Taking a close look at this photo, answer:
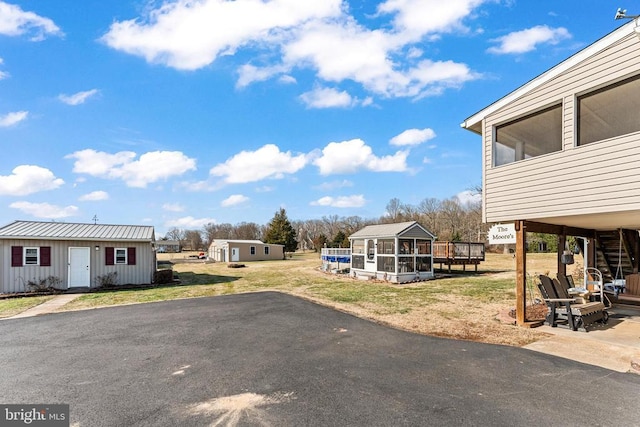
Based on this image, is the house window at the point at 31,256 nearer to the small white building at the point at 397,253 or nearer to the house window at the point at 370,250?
the small white building at the point at 397,253

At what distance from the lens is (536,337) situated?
6.47 meters

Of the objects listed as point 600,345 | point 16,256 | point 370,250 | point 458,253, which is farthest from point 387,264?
point 16,256

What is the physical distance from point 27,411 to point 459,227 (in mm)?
48814

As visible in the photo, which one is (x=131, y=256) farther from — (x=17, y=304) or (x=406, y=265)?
(x=406, y=265)

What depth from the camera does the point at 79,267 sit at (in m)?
15.5

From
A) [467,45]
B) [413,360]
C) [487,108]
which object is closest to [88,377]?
[413,360]

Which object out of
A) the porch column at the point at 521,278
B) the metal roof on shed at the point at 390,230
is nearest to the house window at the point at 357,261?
the metal roof on shed at the point at 390,230

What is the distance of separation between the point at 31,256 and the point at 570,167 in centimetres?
1890

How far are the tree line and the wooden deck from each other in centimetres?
1727

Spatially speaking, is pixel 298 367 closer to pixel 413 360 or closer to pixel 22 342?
pixel 413 360

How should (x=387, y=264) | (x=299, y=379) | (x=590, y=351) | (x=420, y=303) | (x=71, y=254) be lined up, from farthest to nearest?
(x=387, y=264) → (x=71, y=254) → (x=420, y=303) → (x=590, y=351) → (x=299, y=379)

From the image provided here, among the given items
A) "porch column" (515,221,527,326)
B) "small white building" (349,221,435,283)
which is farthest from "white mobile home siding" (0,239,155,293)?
"porch column" (515,221,527,326)

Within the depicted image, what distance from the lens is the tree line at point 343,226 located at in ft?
149

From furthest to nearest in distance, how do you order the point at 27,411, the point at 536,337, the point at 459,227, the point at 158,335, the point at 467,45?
the point at 459,227 → the point at 467,45 → the point at 158,335 → the point at 536,337 → the point at 27,411
